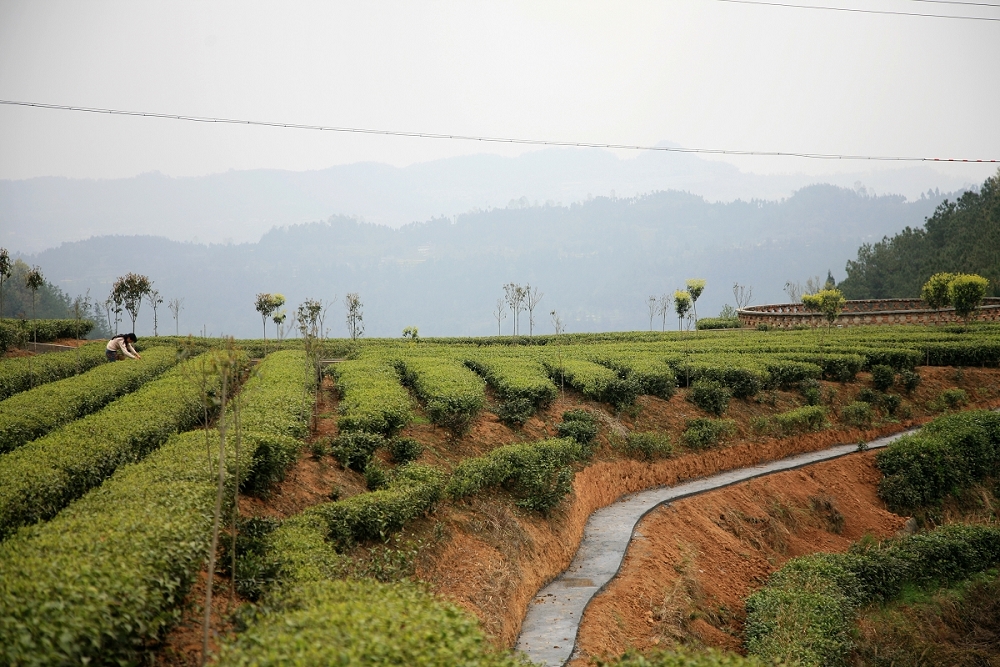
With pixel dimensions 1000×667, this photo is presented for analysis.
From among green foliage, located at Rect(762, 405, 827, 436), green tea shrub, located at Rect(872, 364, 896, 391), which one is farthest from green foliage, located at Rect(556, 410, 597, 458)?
green tea shrub, located at Rect(872, 364, 896, 391)

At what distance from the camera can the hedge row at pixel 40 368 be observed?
14.6 m

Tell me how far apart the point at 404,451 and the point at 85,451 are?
14.8 feet

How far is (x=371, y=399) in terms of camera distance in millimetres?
12883

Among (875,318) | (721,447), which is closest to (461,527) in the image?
(721,447)

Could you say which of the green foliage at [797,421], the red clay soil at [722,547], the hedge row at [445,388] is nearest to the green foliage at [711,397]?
the green foliage at [797,421]

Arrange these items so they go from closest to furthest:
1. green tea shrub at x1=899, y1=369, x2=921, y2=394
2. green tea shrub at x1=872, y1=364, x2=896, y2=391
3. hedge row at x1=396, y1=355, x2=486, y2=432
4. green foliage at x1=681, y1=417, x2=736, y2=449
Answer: hedge row at x1=396, y1=355, x2=486, y2=432 → green foliage at x1=681, y1=417, x2=736, y2=449 → green tea shrub at x1=872, y1=364, x2=896, y2=391 → green tea shrub at x1=899, y1=369, x2=921, y2=394

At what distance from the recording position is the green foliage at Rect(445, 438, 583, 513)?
10.5m

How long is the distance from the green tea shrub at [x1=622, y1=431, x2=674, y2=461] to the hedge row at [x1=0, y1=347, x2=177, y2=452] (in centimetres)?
1021

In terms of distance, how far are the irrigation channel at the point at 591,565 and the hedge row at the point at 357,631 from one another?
2.48m

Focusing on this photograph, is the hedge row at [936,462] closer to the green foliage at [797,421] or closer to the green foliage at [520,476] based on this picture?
the green foliage at [797,421]

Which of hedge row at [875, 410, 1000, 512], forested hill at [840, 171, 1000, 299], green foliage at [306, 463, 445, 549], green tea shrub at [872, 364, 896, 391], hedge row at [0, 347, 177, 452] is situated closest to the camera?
green foliage at [306, 463, 445, 549]

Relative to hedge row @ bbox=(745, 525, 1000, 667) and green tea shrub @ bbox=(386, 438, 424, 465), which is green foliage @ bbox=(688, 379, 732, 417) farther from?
green tea shrub @ bbox=(386, 438, 424, 465)

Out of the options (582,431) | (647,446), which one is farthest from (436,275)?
(582,431)

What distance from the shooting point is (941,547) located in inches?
510
